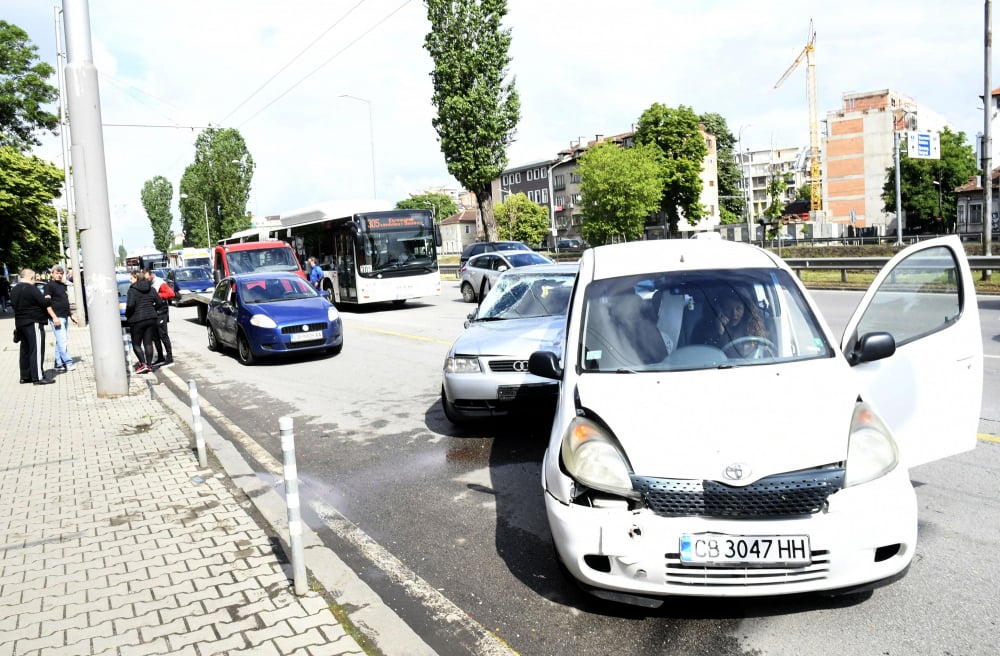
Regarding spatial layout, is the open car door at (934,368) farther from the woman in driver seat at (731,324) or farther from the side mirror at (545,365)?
the side mirror at (545,365)

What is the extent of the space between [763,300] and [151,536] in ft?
13.7

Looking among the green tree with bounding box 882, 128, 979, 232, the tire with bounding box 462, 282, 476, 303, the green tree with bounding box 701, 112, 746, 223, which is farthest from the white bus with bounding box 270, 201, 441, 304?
the green tree with bounding box 701, 112, 746, 223

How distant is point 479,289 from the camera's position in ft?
79.9

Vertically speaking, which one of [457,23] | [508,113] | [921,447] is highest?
[457,23]

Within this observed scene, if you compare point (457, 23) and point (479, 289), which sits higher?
point (457, 23)

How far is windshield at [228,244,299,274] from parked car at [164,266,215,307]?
11.2 meters

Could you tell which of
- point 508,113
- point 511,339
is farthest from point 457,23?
point 511,339

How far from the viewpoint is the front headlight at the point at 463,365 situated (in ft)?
24.5

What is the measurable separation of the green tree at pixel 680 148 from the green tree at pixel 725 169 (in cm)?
2757

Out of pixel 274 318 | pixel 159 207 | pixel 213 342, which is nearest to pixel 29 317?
pixel 274 318

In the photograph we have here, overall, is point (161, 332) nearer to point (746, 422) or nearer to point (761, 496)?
point (746, 422)

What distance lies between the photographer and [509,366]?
7367 millimetres

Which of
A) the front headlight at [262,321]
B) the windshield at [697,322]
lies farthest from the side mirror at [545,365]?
the front headlight at [262,321]

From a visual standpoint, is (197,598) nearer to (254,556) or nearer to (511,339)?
(254,556)
